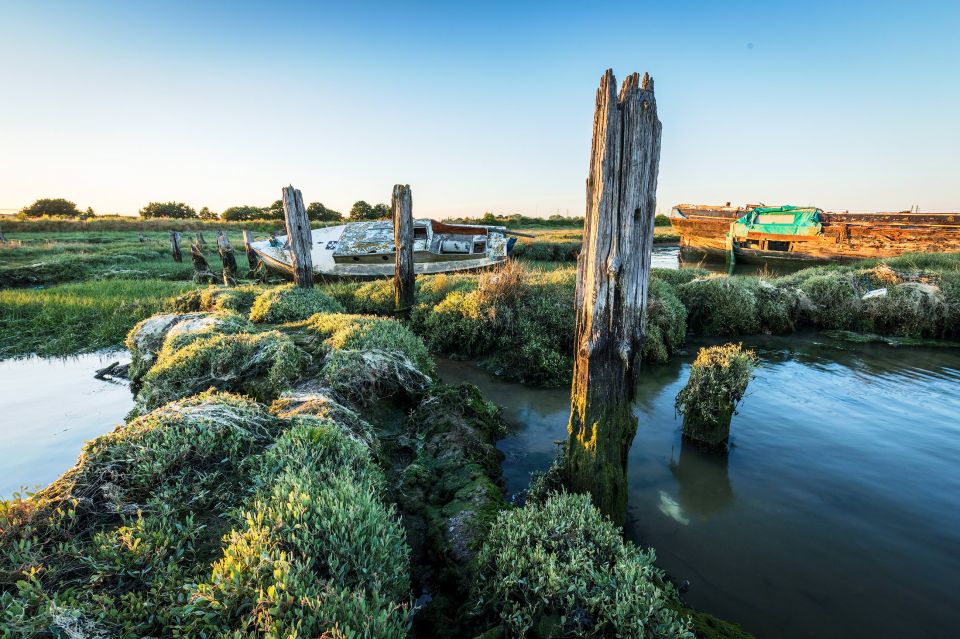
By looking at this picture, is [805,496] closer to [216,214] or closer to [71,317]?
[71,317]

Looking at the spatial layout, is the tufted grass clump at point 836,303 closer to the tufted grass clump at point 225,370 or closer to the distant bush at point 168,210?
the tufted grass clump at point 225,370

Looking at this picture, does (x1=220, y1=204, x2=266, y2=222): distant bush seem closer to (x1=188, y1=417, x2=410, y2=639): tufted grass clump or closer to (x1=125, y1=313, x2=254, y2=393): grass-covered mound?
(x1=125, y1=313, x2=254, y2=393): grass-covered mound

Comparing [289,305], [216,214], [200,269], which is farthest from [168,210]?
[289,305]

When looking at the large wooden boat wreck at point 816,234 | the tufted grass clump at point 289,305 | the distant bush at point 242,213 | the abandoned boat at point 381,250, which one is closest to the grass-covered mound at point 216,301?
the tufted grass clump at point 289,305

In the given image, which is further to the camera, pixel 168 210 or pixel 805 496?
pixel 168 210

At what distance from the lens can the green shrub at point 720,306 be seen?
12.8 metres

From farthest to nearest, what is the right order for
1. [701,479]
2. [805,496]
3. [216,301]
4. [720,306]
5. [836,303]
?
[836,303] < [720,306] < [216,301] < [701,479] < [805,496]

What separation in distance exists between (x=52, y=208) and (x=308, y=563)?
82.8 m

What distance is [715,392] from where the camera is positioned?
21.0 ft

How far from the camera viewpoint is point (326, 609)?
2.18 meters

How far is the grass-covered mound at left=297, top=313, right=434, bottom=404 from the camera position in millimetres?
6188

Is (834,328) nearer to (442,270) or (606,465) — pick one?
(606,465)

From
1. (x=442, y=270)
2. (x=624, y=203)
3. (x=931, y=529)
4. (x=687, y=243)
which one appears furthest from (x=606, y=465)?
(x=687, y=243)

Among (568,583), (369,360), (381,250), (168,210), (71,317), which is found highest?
(168,210)
